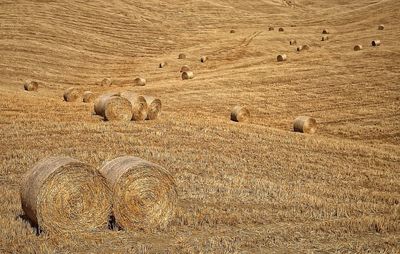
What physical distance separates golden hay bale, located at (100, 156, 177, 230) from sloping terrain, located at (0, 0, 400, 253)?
0.40m

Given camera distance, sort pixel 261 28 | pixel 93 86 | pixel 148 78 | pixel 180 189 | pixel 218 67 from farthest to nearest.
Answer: pixel 261 28 → pixel 218 67 → pixel 148 78 → pixel 93 86 → pixel 180 189

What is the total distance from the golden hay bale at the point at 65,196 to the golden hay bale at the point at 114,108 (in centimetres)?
1090

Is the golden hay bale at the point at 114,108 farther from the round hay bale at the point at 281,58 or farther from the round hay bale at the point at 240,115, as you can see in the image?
the round hay bale at the point at 281,58

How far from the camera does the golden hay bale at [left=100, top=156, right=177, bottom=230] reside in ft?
30.9

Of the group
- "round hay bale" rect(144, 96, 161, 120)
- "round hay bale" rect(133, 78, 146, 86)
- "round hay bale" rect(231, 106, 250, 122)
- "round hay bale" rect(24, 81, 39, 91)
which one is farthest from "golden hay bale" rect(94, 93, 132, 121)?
"round hay bale" rect(133, 78, 146, 86)

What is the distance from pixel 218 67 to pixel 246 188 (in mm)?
28436

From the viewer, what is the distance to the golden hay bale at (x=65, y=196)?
8836mm

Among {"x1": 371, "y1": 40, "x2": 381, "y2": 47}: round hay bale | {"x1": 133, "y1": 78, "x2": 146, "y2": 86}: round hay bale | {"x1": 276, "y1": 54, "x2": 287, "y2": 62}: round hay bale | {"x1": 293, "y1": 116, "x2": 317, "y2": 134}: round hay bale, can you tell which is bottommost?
{"x1": 293, "y1": 116, "x2": 317, "y2": 134}: round hay bale

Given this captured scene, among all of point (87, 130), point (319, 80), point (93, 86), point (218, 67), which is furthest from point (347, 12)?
point (87, 130)

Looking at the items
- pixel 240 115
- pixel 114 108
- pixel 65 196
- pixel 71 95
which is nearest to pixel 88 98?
pixel 71 95

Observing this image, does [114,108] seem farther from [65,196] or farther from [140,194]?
[65,196]

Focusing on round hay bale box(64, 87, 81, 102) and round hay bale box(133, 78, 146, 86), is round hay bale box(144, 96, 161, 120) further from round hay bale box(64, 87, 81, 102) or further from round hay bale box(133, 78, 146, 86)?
round hay bale box(133, 78, 146, 86)

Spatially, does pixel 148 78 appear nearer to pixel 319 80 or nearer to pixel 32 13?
pixel 319 80

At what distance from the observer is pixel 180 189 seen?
12.1 meters
